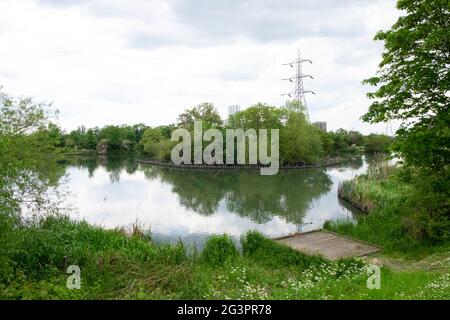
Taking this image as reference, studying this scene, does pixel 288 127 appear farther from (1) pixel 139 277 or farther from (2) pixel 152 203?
(1) pixel 139 277

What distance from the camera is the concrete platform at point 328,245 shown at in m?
10.8

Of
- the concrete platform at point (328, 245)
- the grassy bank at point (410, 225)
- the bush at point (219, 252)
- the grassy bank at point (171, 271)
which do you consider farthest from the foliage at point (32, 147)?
the grassy bank at point (410, 225)

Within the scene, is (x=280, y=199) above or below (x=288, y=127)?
below

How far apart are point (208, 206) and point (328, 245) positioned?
37.6ft

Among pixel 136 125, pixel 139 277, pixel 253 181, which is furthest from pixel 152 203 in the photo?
pixel 136 125

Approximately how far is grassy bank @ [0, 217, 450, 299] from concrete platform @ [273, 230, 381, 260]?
104 cm

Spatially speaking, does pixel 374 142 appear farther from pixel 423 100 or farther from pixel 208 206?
pixel 423 100

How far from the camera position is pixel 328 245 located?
1173 cm

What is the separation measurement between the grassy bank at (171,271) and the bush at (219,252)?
0.08 ft

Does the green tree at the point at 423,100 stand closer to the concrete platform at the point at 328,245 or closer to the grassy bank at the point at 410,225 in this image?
the grassy bank at the point at 410,225

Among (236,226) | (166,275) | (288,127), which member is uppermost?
(288,127)

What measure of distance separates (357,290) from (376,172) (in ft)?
67.0

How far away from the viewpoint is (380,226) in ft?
44.0

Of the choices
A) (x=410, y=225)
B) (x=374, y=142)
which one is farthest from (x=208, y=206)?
(x=374, y=142)
